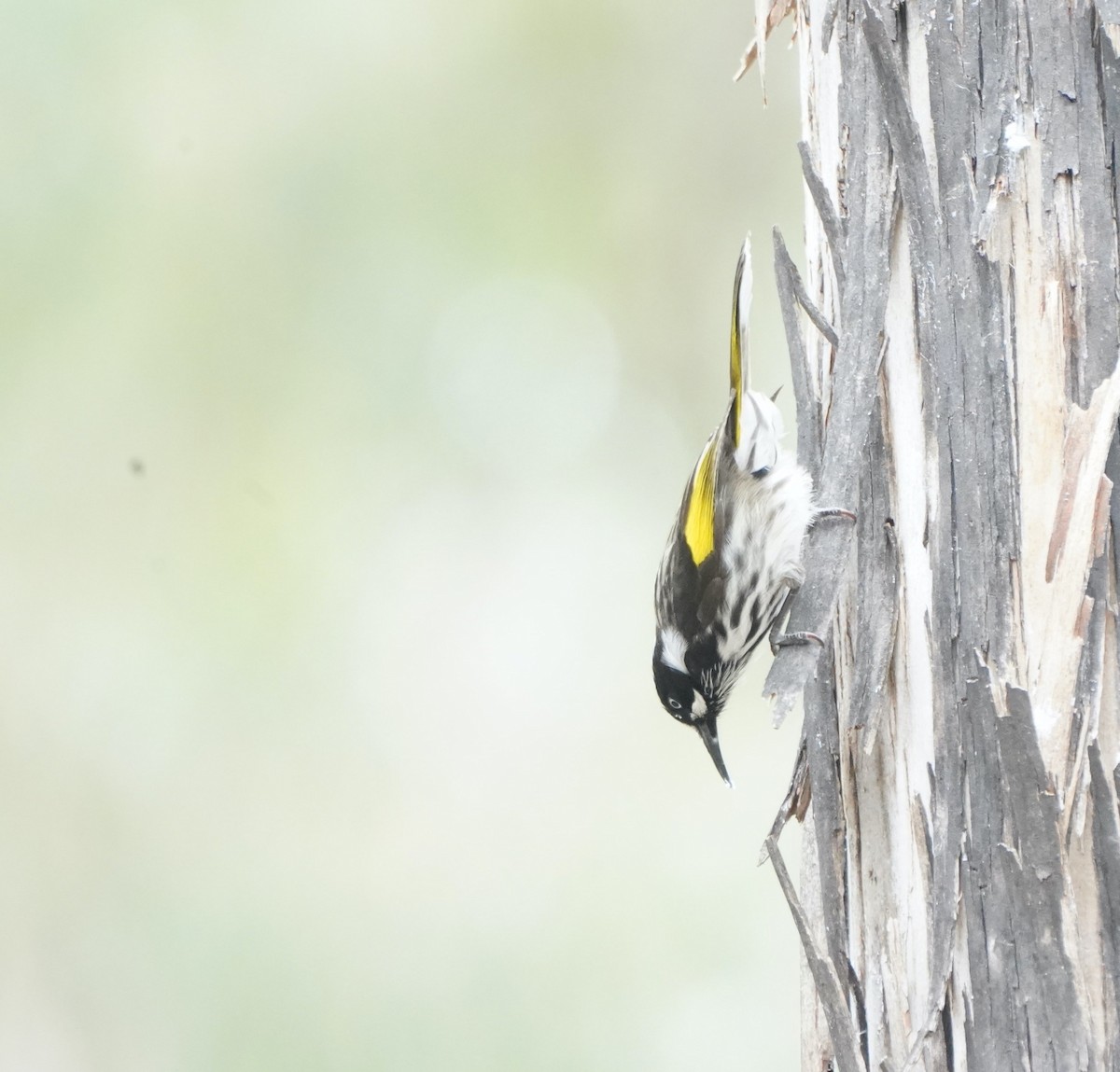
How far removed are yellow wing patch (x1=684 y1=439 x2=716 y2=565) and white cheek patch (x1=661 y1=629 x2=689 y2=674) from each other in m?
0.23

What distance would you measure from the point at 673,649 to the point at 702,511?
0.46 meters

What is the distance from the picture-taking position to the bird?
10.8ft

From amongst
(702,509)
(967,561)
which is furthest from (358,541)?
(967,561)

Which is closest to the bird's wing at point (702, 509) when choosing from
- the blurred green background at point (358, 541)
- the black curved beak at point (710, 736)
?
the black curved beak at point (710, 736)

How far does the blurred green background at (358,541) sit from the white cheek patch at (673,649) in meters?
2.85

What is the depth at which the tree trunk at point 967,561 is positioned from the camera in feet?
5.52

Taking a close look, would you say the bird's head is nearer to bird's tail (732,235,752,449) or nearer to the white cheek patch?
the white cheek patch

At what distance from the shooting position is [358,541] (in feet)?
23.2

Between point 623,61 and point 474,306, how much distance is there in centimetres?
159

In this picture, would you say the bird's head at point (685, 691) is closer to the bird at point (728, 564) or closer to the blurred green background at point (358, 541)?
the bird at point (728, 564)

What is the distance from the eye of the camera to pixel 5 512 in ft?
22.1

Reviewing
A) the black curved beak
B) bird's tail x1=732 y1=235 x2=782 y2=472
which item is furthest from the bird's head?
bird's tail x1=732 y1=235 x2=782 y2=472

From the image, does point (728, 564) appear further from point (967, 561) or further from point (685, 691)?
point (967, 561)

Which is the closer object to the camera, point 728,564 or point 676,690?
point 676,690
